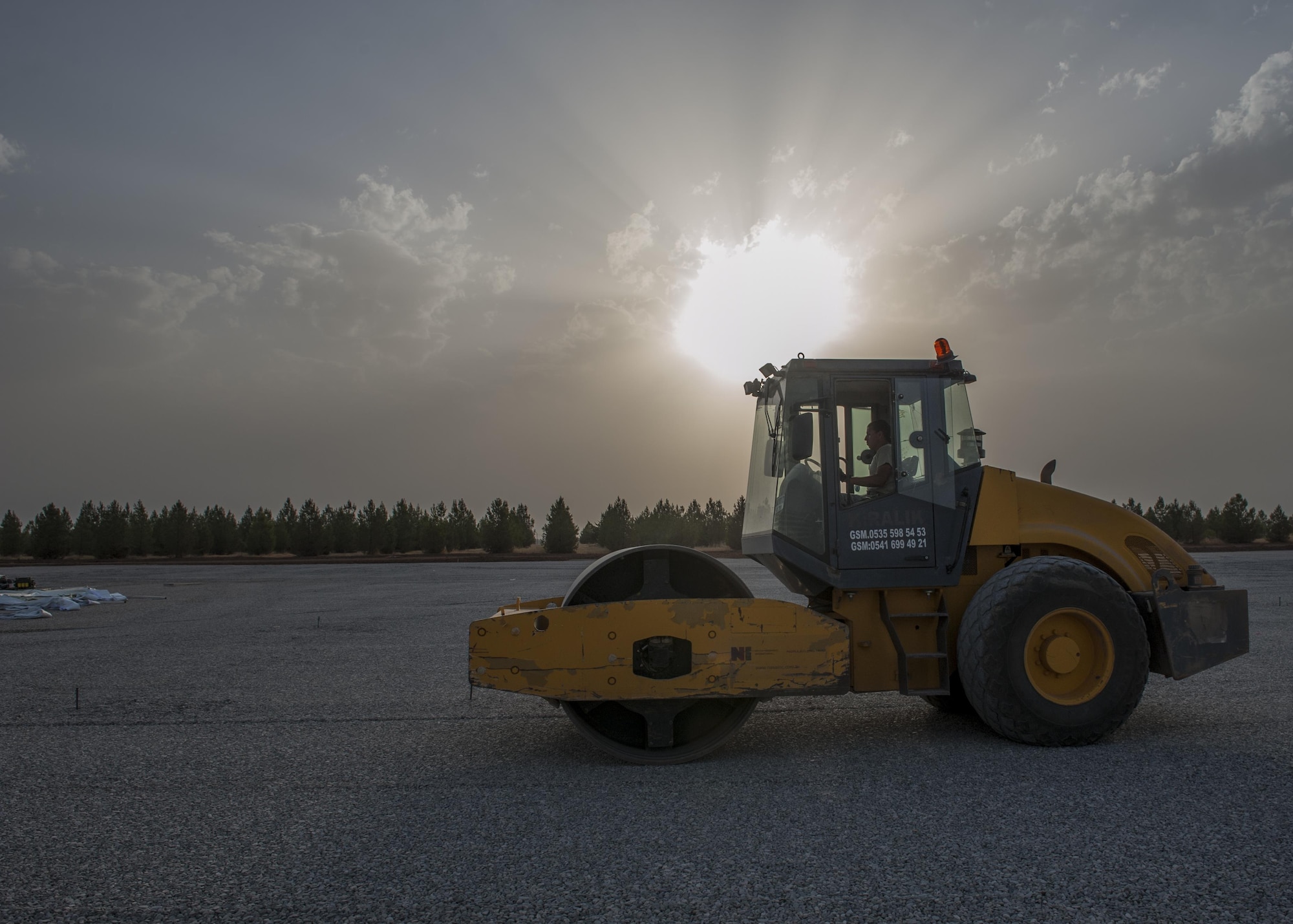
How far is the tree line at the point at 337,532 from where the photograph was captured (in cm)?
4969

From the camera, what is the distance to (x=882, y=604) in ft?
19.8

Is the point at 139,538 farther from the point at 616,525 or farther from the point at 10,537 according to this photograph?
the point at 616,525

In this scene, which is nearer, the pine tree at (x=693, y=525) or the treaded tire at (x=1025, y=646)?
the treaded tire at (x=1025, y=646)

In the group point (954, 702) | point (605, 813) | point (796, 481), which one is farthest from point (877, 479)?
point (605, 813)

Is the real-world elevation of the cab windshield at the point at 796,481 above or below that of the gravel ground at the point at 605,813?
above

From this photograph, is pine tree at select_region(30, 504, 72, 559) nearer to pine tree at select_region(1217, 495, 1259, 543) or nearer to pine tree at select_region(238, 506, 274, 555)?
pine tree at select_region(238, 506, 274, 555)

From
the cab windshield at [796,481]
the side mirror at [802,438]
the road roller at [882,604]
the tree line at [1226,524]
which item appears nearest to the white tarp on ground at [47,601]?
the road roller at [882,604]

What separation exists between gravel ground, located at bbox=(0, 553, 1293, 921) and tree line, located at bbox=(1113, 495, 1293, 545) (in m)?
48.7

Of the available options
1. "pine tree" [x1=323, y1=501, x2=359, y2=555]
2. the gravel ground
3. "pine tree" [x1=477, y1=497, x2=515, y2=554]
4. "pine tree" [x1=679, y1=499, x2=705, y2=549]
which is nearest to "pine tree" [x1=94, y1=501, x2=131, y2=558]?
"pine tree" [x1=323, y1=501, x2=359, y2=555]

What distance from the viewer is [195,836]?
4113mm

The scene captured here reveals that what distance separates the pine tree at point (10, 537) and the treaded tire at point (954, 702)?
59445 millimetres

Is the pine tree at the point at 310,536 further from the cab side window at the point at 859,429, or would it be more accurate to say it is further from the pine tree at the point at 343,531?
the cab side window at the point at 859,429

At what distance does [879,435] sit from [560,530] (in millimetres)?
44375

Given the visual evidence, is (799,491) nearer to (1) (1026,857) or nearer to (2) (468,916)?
(1) (1026,857)
